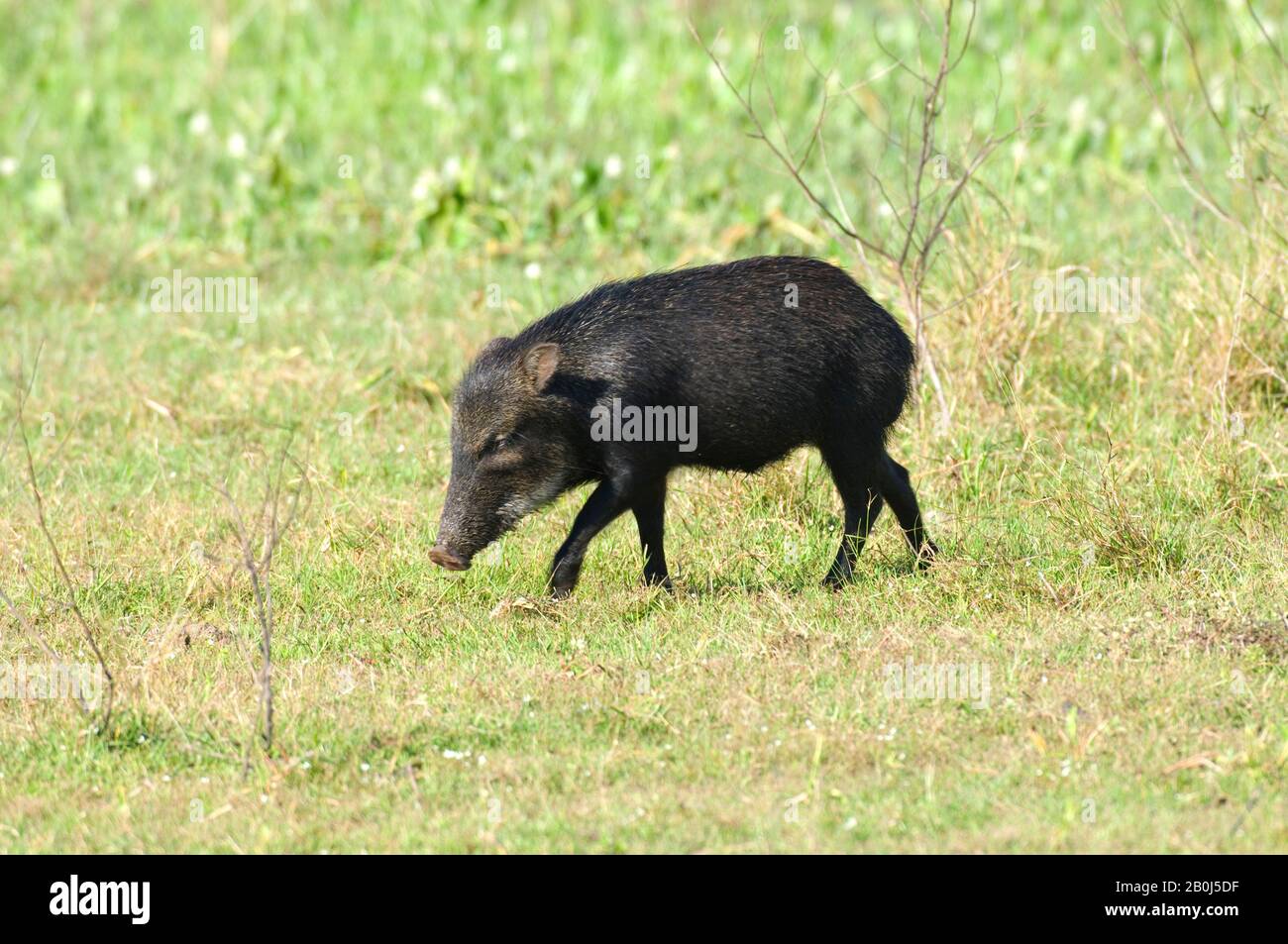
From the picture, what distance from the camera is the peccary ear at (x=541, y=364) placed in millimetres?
5938

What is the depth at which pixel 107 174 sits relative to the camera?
11867 millimetres

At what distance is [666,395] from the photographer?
19.8ft

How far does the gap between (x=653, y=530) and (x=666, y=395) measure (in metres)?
0.52

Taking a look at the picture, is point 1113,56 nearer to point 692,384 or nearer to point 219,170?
point 219,170

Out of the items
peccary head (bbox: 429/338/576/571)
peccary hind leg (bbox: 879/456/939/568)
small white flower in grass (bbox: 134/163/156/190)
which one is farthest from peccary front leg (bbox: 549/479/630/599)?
small white flower in grass (bbox: 134/163/156/190)

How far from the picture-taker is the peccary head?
6.05 m

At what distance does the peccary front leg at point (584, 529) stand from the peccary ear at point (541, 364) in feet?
1.32

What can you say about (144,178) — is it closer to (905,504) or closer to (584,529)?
(584,529)

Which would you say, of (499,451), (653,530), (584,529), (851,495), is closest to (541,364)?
(499,451)

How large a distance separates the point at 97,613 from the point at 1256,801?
11.9 feet

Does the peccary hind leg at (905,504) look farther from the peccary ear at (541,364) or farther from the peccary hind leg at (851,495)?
the peccary ear at (541,364)

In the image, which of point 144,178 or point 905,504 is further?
point 144,178

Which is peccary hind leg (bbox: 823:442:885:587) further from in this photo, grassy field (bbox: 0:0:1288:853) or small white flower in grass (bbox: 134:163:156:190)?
small white flower in grass (bbox: 134:163:156:190)

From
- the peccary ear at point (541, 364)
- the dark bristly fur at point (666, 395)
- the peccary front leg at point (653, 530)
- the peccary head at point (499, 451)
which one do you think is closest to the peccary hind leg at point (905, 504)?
the dark bristly fur at point (666, 395)
